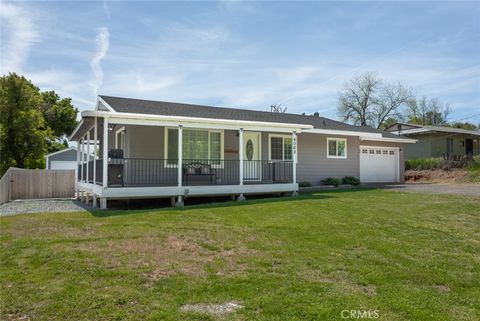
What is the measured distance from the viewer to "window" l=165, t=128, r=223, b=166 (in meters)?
13.7

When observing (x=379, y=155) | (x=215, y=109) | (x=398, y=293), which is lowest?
(x=398, y=293)

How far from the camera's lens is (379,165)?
20.8 meters

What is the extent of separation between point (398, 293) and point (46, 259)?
189 inches

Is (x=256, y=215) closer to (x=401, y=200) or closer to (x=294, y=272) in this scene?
(x=294, y=272)

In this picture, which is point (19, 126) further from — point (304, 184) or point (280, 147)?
point (304, 184)

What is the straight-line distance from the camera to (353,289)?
14.4 feet

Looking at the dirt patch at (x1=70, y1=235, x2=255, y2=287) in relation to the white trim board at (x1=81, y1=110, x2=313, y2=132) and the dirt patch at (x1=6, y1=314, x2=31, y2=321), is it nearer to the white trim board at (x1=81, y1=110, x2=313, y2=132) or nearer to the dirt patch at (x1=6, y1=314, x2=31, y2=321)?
the dirt patch at (x1=6, y1=314, x2=31, y2=321)

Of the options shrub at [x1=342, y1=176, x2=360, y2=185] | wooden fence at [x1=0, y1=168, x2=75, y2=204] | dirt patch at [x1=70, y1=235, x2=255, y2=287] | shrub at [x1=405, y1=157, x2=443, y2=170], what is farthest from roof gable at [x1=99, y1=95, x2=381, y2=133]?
shrub at [x1=405, y1=157, x2=443, y2=170]

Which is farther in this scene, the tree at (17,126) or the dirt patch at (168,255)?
the tree at (17,126)

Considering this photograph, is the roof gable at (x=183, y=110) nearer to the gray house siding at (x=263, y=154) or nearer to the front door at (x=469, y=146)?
the gray house siding at (x=263, y=154)

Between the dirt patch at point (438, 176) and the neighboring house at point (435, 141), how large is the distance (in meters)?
4.72

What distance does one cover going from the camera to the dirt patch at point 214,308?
3818mm

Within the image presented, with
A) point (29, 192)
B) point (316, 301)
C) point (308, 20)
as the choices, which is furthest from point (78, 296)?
point (29, 192)

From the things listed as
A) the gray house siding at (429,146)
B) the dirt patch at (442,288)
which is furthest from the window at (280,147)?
the gray house siding at (429,146)
